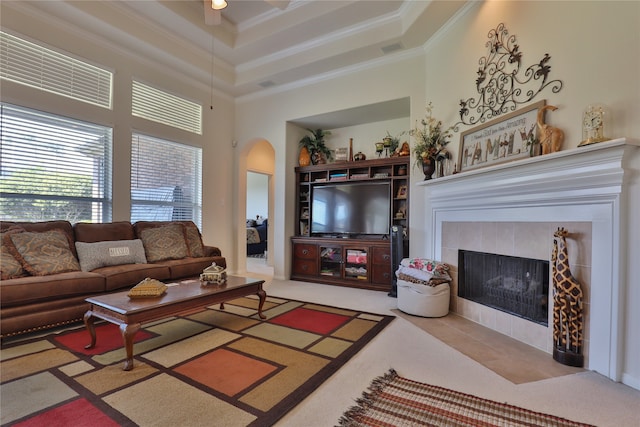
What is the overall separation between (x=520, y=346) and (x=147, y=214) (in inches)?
192

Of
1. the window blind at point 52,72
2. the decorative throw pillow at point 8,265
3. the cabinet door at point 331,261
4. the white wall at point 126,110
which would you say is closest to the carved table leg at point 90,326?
the decorative throw pillow at point 8,265

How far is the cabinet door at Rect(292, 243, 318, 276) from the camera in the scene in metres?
5.22

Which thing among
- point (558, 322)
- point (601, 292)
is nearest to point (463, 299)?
point (558, 322)

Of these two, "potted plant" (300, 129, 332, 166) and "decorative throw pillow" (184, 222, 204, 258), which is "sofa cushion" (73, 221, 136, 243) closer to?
"decorative throw pillow" (184, 222, 204, 258)

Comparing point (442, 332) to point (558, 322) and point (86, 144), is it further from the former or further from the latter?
point (86, 144)

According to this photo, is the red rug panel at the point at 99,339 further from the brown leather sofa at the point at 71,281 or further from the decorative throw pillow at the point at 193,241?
the decorative throw pillow at the point at 193,241

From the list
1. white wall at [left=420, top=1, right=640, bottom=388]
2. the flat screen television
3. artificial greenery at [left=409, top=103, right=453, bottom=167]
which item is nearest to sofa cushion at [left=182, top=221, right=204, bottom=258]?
the flat screen television

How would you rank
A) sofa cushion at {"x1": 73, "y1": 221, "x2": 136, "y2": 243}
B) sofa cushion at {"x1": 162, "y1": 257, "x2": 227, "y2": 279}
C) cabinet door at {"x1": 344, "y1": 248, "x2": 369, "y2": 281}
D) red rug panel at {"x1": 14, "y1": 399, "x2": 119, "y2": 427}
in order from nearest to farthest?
red rug panel at {"x1": 14, "y1": 399, "x2": 119, "y2": 427} → sofa cushion at {"x1": 73, "y1": 221, "x2": 136, "y2": 243} → sofa cushion at {"x1": 162, "y1": 257, "x2": 227, "y2": 279} → cabinet door at {"x1": 344, "y1": 248, "x2": 369, "y2": 281}

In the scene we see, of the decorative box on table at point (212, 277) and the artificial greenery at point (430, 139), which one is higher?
the artificial greenery at point (430, 139)

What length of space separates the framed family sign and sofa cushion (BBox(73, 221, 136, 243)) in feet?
13.5

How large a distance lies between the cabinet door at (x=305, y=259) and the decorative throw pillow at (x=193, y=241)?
63.5 inches

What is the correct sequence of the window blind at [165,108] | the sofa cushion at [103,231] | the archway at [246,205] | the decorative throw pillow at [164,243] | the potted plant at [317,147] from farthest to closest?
the archway at [246,205]
the potted plant at [317,147]
the window blind at [165,108]
the decorative throw pillow at [164,243]
the sofa cushion at [103,231]

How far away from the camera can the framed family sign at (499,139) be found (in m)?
2.65

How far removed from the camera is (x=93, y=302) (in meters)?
2.27
